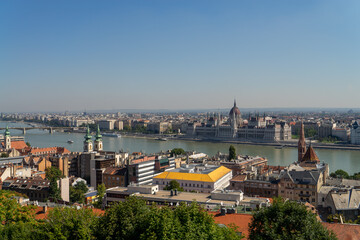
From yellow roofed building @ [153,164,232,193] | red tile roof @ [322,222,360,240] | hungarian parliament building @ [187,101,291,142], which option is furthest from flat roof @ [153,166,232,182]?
hungarian parliament building @ [187,101,291,142]

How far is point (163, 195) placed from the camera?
13469 millimetres

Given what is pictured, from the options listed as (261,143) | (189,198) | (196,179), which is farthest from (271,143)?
(189,198)

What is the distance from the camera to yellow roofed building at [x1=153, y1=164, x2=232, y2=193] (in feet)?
55.4

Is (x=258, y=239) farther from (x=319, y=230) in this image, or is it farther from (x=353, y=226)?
(x=353, y=226)

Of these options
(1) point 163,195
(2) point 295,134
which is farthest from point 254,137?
(1) point 163,195

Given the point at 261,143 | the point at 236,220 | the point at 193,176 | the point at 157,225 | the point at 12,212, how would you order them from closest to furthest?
the point at 157,225 → the point at 12,212 → the point at 236,220 → the point at 193,176 → the point at 261,143

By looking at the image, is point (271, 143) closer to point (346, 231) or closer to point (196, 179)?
point (196, 179)

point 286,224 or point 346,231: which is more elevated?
point 286,224

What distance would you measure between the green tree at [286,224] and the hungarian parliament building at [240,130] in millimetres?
45434

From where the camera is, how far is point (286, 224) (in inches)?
259

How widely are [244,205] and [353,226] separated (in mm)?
3676

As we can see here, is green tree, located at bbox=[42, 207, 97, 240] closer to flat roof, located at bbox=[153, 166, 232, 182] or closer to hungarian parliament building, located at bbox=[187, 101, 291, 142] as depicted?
flat roof, located at bbox=[153, 166, 232, 182]

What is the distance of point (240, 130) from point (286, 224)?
167 ft

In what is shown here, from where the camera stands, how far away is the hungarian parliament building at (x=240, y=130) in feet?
175
